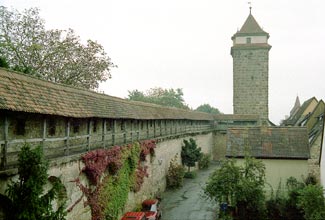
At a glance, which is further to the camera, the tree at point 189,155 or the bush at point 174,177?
the tree at point 189,155

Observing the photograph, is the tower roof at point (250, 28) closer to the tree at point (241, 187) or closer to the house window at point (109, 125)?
the tree at point (241, 187)

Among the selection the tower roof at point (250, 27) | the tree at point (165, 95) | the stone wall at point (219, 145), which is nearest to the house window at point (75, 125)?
the stone wall at point (219, 145)

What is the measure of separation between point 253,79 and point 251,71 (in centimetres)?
120

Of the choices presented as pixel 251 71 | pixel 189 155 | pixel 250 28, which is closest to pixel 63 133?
pixel 189 155

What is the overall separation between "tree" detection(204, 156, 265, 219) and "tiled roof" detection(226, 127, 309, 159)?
327 centimetres

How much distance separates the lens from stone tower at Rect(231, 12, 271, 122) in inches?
1980

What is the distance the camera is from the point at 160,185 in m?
26.2

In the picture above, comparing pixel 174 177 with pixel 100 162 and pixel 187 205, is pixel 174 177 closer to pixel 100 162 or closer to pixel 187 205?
pixel 187 205

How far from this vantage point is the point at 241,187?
17344mm

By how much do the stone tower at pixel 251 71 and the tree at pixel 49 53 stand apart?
22.7m

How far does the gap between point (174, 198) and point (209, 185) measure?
758 centimetres

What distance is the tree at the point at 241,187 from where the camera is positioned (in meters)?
17.5

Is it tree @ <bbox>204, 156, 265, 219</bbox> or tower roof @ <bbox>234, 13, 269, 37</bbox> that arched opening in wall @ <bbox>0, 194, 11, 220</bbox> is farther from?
tower roof @ <bbox>234, 13, 269, 37</bbox>

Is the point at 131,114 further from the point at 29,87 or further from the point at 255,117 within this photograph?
the point at 255,117
